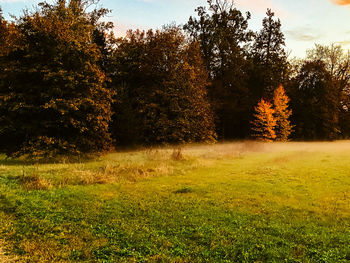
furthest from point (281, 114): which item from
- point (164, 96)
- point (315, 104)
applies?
point (164, 96)

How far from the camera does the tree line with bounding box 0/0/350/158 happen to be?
75.3 ft

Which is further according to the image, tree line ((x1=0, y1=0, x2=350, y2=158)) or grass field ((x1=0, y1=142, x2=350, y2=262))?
tree line ((x1=0, y1=0, x2=350, y2=158))

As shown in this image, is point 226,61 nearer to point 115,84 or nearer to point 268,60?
point 268,60

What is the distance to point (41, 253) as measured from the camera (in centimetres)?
683

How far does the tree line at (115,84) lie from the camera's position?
2295 centimetres

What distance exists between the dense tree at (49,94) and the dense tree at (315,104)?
1604 inches

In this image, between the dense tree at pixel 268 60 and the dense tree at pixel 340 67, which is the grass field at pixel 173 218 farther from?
the dense tree at pixel 340 67

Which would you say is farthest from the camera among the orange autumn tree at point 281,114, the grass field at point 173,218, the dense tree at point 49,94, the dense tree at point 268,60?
the dense tree at point 268,60

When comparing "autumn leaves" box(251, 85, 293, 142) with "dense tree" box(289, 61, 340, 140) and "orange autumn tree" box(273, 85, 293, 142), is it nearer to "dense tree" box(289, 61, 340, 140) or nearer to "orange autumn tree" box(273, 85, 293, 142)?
"orange autumn tree" box(273, 85, 293, 142)

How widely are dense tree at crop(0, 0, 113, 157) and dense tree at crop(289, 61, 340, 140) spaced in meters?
40.7

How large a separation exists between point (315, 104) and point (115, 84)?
38.5 metres

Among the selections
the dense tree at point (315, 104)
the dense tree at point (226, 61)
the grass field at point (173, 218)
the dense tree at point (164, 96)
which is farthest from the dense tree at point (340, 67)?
the grass field at point (173, 218)

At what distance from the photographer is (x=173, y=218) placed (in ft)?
30.4

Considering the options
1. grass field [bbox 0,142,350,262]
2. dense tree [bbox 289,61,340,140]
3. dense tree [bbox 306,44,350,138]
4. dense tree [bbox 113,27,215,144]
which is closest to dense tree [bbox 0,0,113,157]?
dense tree [bbox 113,27,215,144]
